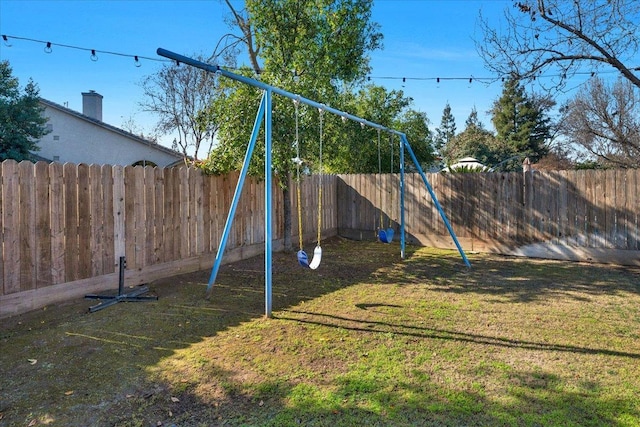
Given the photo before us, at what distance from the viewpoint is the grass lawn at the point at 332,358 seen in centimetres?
242

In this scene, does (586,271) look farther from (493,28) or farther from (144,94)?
(144,94)

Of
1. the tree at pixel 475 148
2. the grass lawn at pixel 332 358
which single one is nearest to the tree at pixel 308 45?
the grass lawn at pixel 332 358

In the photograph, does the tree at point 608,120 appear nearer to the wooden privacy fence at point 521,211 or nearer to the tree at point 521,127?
the wooden privacy fence at point 521,211

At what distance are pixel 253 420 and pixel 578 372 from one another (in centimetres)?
233

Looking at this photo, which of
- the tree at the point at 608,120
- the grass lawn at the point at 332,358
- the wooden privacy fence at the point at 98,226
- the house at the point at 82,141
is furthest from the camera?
the tree at the point at 608,120

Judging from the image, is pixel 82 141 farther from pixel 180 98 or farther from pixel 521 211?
pixel 521 211

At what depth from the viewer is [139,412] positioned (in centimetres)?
242

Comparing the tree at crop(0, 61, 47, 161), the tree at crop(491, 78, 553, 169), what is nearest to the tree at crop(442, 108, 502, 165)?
the tree at crop(491, 78, 553, 169)

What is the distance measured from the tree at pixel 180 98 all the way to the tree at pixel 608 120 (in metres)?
13.9

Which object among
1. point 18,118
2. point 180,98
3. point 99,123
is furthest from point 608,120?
point 18,118

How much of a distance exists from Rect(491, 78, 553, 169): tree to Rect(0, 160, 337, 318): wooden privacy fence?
29.2m

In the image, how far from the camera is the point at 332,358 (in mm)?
3195

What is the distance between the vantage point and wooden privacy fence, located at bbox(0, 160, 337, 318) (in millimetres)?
4020

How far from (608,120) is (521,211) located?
37.8 ft
